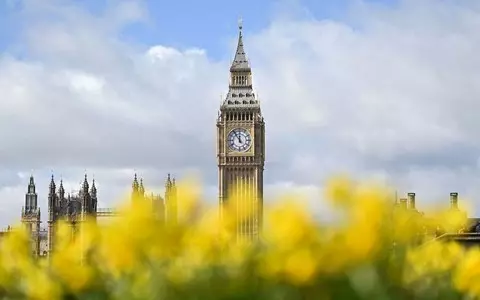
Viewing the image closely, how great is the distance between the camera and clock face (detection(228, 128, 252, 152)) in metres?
74.8

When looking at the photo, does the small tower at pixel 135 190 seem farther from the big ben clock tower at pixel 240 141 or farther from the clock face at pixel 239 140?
the clock face at pixel 239 140

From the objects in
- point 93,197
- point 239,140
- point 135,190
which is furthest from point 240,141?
point 135,190

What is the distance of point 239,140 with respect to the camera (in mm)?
75125

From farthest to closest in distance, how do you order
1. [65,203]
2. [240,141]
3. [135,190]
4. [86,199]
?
[240,141] < [65,203] < [86,199] < [135,190]

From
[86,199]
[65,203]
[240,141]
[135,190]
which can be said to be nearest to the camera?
[135,190]

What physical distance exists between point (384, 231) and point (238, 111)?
72353mm

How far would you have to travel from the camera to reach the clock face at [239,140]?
245ft

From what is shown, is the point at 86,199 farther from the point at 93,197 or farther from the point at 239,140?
the point at 239,140

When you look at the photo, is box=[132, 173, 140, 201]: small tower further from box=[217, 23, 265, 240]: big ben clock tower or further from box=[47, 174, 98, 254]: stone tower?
box=[217, 23, 265, 240]: big ben clock tower

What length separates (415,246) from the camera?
3396 mm

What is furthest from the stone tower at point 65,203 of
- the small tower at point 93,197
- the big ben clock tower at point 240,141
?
the big ben clock tower at point 240,141

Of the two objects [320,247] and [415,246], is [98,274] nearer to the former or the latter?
[320,247]

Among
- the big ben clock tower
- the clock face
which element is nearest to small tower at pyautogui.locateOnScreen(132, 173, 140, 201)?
the big ben clock tower

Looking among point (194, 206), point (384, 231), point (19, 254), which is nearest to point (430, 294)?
point (384, 231)
